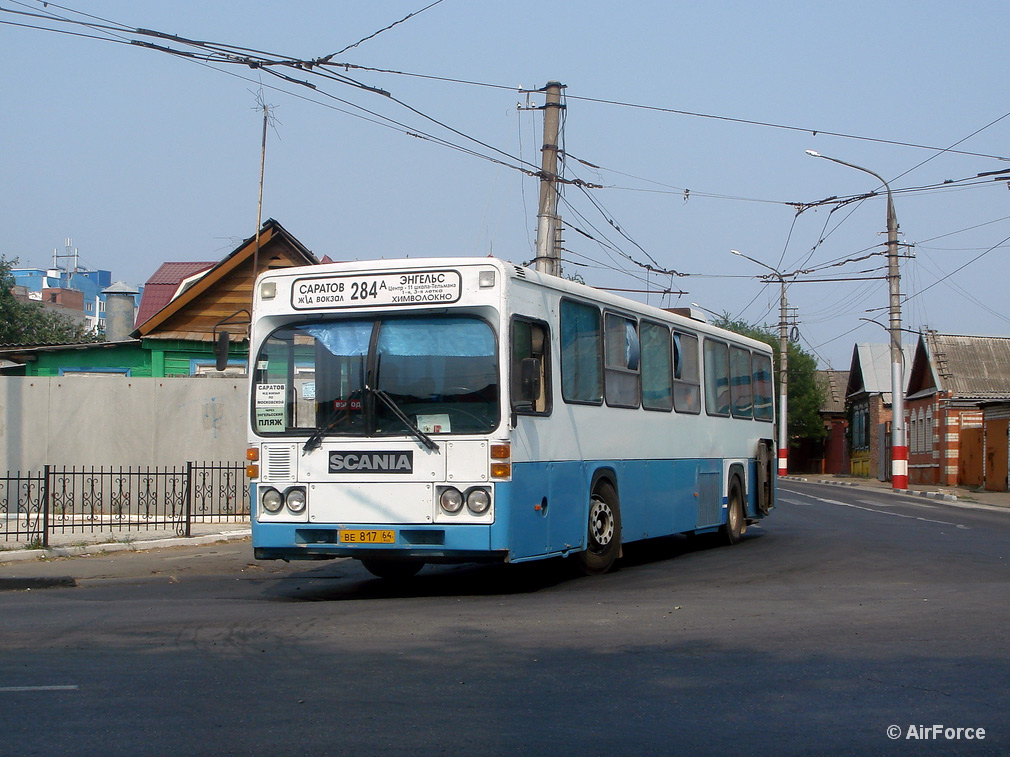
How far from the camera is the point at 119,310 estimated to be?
30578 millimetres

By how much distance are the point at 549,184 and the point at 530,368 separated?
10298mm

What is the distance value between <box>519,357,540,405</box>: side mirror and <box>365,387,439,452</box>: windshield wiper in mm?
882

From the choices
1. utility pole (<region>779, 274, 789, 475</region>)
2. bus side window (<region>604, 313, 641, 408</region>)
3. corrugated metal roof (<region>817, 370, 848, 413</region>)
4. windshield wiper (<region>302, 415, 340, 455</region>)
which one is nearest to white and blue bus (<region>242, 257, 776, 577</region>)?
windshield wiper (<region>302, 415, 340, 455</region>)

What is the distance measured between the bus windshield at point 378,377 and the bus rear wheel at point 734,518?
751 centimetres

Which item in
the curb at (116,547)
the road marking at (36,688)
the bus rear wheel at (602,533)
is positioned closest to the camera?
the road marking at (36,688)

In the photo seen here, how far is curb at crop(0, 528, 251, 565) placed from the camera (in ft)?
44.8

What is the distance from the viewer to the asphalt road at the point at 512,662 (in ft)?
17.3

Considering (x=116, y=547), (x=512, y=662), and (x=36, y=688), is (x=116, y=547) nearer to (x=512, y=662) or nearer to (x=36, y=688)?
(x=36, y=688)

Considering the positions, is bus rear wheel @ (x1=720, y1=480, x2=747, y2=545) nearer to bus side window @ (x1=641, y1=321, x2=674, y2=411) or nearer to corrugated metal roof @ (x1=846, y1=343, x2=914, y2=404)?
bus side window @ (x1=641, y1=321, x2=674, y2=411)

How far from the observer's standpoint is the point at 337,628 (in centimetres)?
841

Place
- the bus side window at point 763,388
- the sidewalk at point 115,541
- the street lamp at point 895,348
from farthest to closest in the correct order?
the street lamp at point 895,348 → the bus side window at point 763,388 → the sidewalk at point 115,541

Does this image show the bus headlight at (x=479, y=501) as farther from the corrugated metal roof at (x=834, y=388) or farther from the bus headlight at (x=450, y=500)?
the corrugated metal roof at (x=834, y=388)

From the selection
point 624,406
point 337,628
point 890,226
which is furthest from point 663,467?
point 890,226

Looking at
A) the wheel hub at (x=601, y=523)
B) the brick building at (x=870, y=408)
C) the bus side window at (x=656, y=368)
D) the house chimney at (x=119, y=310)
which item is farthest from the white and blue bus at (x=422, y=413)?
the brick building at (x=870, y=408)
